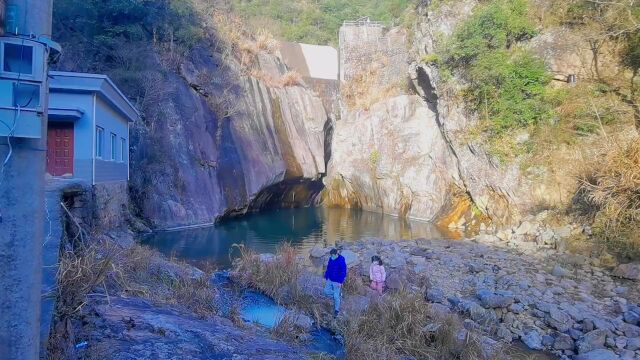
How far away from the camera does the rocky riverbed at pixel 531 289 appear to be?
7285 millimetres

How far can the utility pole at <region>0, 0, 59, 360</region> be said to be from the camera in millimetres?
1643

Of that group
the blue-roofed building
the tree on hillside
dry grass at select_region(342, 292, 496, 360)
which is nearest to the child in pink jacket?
dry grass at select_region(342, 292, 496, 360)

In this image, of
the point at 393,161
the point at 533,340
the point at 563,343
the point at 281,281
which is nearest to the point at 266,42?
the point at 393,161

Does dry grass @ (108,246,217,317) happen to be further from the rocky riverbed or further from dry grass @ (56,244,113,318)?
the rocky riverbed

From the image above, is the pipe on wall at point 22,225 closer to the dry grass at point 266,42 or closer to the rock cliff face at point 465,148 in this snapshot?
the rock cliff face at point 465,148

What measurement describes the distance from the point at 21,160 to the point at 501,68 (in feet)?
57.6

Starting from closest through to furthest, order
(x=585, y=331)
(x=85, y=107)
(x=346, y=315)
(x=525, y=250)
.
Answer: (x=346, y=315)
(x=585, y=331)
(x=85, y=107)
(x=525, y=250)

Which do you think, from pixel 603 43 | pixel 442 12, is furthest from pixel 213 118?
pixel 603 43

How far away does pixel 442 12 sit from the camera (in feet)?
68.3

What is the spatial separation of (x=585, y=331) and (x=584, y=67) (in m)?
11.5

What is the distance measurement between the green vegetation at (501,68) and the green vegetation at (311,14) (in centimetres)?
1762

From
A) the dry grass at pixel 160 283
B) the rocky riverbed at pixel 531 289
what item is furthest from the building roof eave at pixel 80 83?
the rocky riverbed at pixel 531 289

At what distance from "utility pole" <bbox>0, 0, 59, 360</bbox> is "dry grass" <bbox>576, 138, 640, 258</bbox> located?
12.2 metres

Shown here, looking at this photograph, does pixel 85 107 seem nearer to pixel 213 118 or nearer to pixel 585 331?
pixel 213 118
